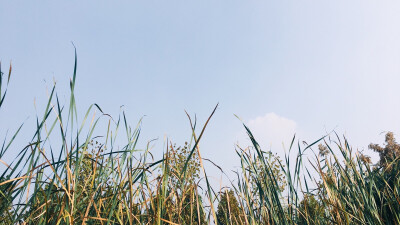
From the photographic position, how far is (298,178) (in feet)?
7.43

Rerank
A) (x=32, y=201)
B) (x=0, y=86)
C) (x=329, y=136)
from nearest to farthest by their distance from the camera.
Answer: (x=0, y=86) < (x=32, y=201) < (x=329, y=136)

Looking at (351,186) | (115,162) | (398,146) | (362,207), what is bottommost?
(362,207)

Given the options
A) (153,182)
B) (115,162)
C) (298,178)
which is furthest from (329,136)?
(115,162)

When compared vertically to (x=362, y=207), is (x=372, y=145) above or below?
above

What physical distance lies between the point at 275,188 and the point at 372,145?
2972 centimetres

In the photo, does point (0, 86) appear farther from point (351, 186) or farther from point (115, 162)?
point (351, 186)

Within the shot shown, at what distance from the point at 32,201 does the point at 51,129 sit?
361mm

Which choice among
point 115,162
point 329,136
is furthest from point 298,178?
point 115,162

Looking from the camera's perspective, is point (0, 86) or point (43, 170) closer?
point (0, 86)

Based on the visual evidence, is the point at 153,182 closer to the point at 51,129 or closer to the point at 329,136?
the point at 51,129

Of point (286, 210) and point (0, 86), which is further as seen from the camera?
point (286, 210)

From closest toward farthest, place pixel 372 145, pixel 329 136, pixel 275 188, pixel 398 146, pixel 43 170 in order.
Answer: pixel 43 170 → pixel 275 188 → pixel 329 136 → pixel 398 146 → pixel 372 145

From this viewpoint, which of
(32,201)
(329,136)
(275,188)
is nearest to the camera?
(32,201)

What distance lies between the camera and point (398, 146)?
26.5 m
